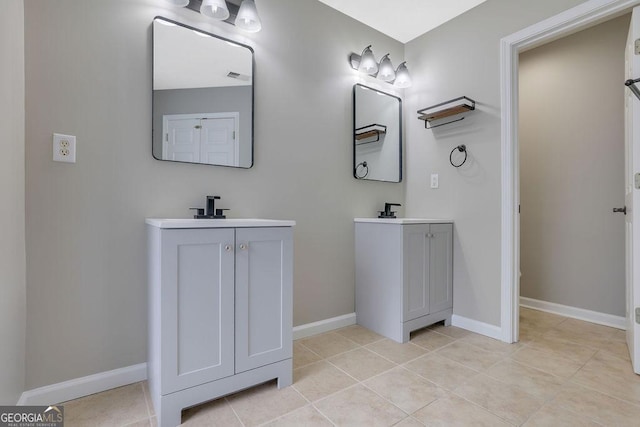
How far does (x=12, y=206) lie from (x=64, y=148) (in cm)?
34

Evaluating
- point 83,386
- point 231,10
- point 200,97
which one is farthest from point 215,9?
point 83,386

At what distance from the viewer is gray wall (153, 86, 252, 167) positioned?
1652 millimetres

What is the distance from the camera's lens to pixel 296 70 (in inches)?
84.9

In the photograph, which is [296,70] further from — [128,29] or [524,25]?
[524,25]

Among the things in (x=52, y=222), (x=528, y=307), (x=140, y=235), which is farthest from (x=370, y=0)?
(x=528, y=307)

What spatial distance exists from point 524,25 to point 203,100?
214 centimetres

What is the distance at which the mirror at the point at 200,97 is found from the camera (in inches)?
65.5

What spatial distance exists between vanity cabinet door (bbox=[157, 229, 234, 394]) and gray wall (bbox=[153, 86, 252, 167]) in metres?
0.65

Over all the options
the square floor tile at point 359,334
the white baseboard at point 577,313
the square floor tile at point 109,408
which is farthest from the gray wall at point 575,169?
the square floor tile at point 109,408

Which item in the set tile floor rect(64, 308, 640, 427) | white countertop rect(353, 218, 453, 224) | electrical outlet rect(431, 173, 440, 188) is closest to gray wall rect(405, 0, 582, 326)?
electrical outlet rect(431, 173, 440, 188)

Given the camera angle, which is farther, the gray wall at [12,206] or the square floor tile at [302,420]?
the square floor tile at [302,420]

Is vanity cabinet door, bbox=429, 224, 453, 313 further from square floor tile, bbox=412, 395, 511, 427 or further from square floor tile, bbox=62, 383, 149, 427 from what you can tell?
square floor tile, bbox=62, 383, 149, 427

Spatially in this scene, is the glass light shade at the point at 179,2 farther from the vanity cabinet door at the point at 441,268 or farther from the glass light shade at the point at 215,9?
the vanity cabinet door at the point at 441,268

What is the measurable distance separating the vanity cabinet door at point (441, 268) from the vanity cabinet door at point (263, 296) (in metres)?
1.20
